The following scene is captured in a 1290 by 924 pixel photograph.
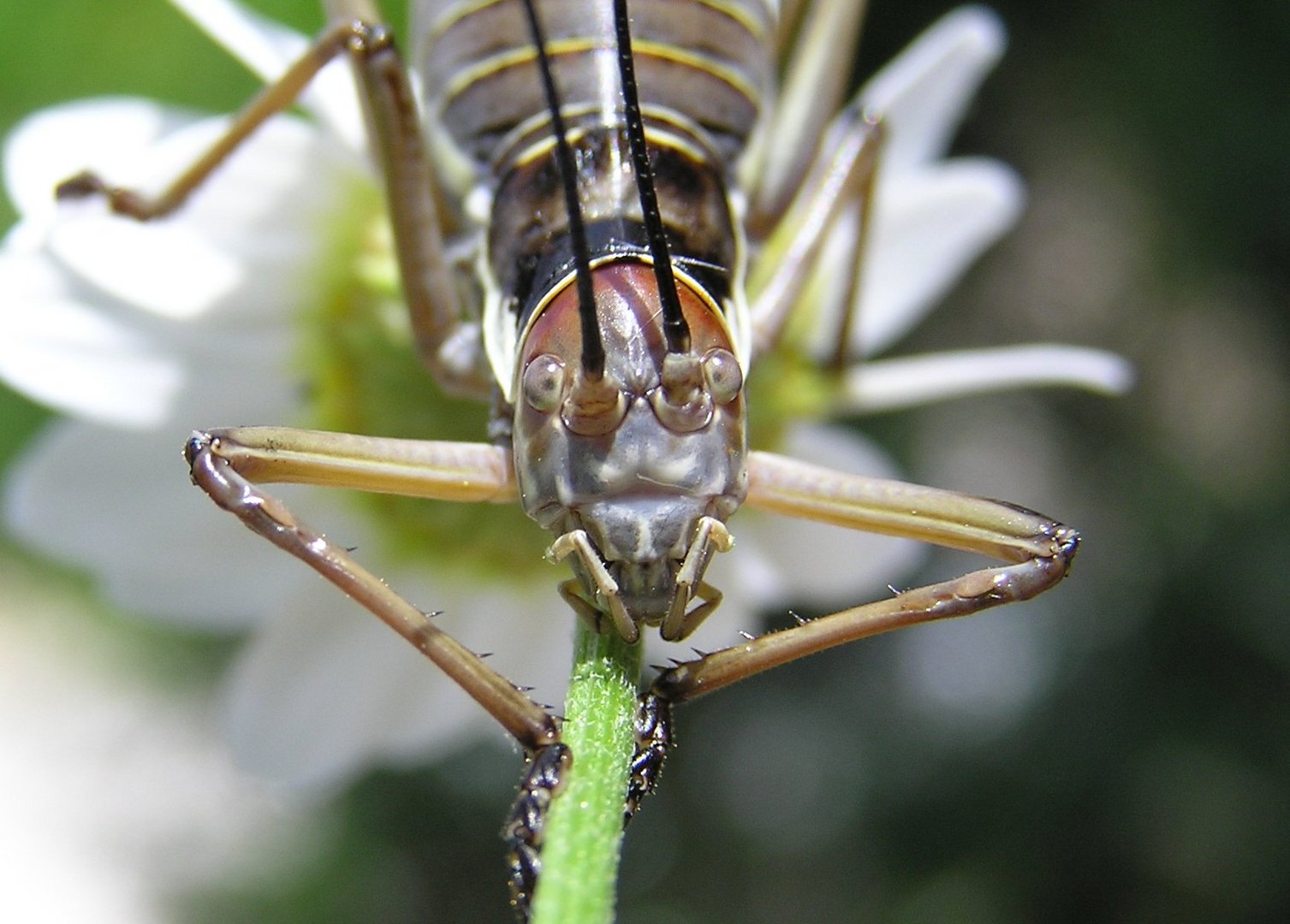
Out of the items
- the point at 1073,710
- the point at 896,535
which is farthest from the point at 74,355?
the point at 1073,710

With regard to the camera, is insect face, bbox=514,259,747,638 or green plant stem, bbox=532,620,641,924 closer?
green plant stem, bbox=532,620,641,924

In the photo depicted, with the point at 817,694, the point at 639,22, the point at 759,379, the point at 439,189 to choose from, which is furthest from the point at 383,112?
the point at 817,694

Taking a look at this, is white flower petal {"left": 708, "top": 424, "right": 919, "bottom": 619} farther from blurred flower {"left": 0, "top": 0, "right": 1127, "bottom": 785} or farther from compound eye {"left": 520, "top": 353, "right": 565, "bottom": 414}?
compound eye {"left": 520, "top": 353, "right": 565, "bottom": 414}

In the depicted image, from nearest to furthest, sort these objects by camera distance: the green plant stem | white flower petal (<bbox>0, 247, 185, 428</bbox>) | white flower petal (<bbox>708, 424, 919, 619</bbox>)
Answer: the green plant stem, white flower petal (<bbox>0, 247, 185, 428</bbox>), white flower petal (<bbox>708, 424, 919, 619</bbox>)

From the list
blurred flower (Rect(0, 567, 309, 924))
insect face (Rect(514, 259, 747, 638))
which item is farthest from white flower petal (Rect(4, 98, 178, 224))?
blurred flower (Rect(0, 567, 309, 924))

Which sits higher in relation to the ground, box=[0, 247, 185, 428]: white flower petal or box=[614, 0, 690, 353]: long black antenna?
box=[0, 247, 185, 428]: white flower petal

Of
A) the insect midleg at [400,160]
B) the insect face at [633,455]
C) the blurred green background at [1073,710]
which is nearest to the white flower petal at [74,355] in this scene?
the insect midleg at [400,160]

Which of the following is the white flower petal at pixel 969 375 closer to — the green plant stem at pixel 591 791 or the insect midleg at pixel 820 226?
the insect midleg at pixel 820 226

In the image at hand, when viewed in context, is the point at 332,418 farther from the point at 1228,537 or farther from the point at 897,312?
the point at 1228,537
